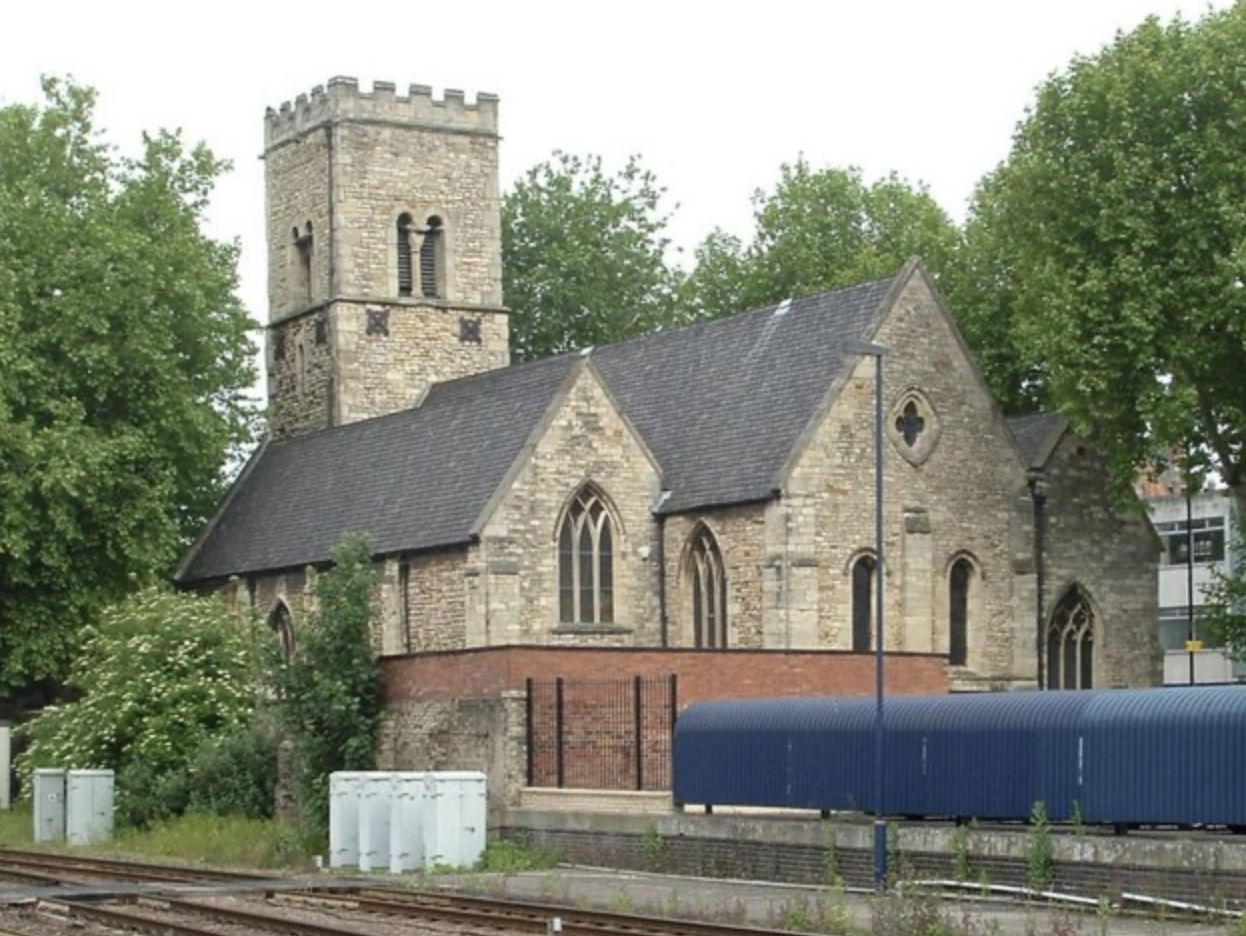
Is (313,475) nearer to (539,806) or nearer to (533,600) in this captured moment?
(533,600)

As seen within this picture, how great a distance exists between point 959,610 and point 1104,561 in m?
3.54

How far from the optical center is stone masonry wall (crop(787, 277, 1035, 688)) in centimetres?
4938

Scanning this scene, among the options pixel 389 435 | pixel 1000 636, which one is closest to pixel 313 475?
pixel 389 435

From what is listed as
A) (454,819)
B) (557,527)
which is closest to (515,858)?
(454,819)

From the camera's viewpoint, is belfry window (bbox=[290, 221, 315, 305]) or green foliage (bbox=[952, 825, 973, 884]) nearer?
green foliage (bbox=[952, 825, 973, 884])

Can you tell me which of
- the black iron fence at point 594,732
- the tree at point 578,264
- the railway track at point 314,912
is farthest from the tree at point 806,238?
the railway track at point 314,912

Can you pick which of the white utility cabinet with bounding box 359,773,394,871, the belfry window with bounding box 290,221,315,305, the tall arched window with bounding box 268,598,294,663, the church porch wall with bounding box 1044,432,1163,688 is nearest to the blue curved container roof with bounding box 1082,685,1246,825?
the white utility cabinet with bounding box 359,773,394,871

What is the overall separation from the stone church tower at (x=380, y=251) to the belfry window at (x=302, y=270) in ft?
0.08

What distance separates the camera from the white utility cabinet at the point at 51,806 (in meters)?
46.7

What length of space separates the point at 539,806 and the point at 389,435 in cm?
1913

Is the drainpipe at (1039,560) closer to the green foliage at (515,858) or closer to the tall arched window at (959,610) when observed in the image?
the tall arched window at (959,610)

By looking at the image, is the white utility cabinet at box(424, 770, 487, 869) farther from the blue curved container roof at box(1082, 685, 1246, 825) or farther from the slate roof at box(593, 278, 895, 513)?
the slate roof at box(593, 278, 895, 513)

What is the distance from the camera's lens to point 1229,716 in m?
29.4

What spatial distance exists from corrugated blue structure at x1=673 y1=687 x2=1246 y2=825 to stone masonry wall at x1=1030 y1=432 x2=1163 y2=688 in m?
16.1
